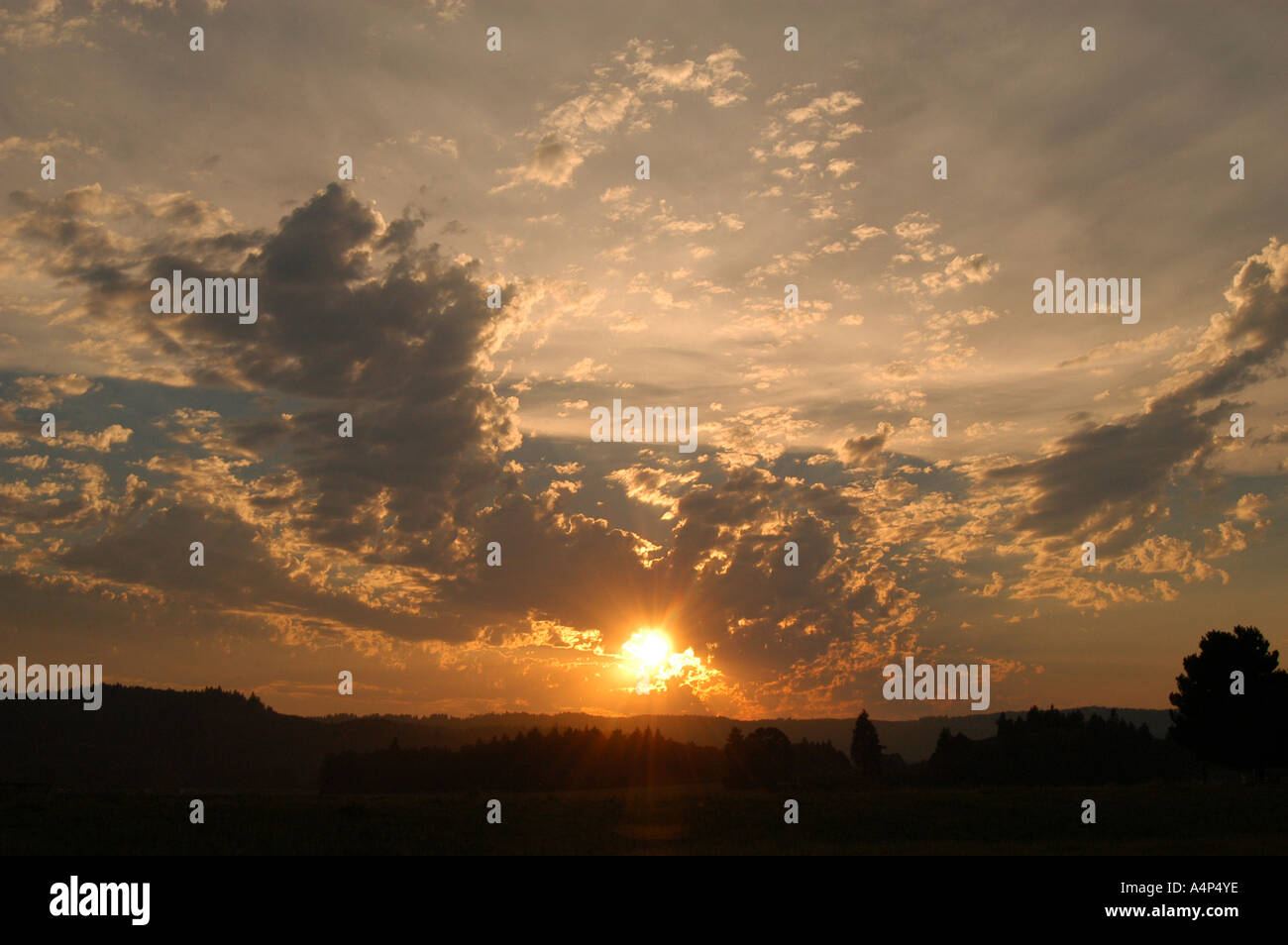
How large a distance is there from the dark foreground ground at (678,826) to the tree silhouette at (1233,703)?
20667 mm

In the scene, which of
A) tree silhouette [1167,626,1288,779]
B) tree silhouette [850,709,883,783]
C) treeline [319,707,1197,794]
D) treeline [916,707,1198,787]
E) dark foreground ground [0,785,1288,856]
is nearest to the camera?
dark foreground ground [0,785,1288,856]

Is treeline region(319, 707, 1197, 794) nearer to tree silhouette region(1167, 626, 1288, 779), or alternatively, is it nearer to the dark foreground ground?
tree silhouette region(1167, 626, 1288, 779)

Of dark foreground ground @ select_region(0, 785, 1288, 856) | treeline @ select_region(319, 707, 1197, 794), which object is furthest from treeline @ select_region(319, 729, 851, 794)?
dark foreground ground @ select_region(0, 785, 1288, 856)

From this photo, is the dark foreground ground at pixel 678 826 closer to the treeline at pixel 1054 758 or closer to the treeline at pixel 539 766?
the treeline at pixel 1054 758

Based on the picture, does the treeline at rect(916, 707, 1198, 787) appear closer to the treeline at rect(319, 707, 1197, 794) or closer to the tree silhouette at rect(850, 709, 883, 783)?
the treeline at rect(319, 707, 1197, 794)

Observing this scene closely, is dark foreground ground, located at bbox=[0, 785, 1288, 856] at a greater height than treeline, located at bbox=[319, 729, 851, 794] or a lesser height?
greater

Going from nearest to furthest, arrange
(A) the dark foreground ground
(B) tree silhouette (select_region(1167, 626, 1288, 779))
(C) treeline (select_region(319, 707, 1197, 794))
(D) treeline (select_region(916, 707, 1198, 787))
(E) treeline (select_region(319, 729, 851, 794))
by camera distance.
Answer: (A) the dark foreground ground < (B) tree silhouette (select_region(1167, 626, 1288, 779)) < (D) treeline (select_region(916, 707, 1198, 787)) < (C) treeline (select_region(319, 707, 1197, 794)) < (E) treeline (select_region(319, 729, 851, 794))

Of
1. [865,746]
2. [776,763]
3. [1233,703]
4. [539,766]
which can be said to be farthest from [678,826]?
[865,746]

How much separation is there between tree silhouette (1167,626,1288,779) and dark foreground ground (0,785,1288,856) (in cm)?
2067

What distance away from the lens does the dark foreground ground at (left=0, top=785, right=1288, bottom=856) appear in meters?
41.2

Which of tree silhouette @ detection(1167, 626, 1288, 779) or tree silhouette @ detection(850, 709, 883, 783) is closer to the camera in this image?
tree silhouette @ detection(1167, 626, 1288, 779)

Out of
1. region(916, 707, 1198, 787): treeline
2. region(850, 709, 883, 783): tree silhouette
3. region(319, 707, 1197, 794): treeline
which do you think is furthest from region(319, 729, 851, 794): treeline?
region(916, 707, 1198, 787): treeline
